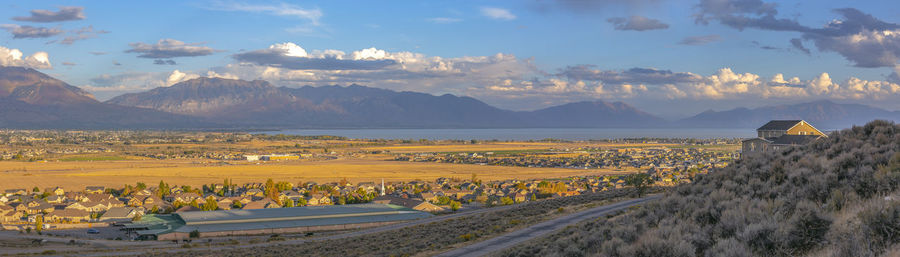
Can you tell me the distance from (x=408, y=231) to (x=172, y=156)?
108928 mm

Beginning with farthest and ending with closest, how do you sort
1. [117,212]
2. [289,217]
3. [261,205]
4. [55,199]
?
1. [55,199]
2. [261,205]
3. [117,212]
4. [289,217]

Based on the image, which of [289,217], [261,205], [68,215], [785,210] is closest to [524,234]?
[785,210]

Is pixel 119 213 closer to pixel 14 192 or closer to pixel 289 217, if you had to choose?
pixel 289 217

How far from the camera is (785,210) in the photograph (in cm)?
996

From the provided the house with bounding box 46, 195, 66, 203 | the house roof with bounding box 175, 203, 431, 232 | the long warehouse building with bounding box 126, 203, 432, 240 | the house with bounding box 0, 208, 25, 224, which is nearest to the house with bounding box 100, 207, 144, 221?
the long warehouse building with bounding box 126, 203, 432, 240

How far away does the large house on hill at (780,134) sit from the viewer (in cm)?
2644

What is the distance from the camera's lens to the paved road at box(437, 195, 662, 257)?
759 inches

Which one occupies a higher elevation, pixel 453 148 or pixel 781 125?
→ pixel 781 125

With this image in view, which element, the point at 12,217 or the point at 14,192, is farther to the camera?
the point at 14,192

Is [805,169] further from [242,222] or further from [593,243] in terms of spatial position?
[242,222]

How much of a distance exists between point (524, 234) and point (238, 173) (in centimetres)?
6895

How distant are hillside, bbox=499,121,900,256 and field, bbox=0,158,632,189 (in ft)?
202

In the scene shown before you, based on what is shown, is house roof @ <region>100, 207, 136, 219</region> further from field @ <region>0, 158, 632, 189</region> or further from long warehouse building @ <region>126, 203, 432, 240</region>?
field @ <region>0, 158, 632, 189</region>

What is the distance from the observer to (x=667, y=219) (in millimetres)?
11977
